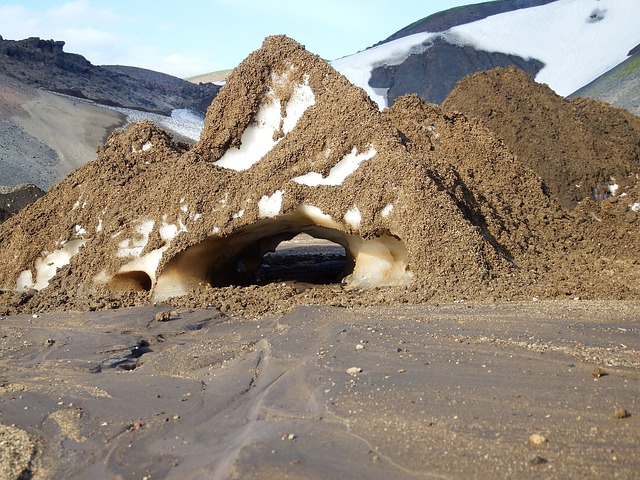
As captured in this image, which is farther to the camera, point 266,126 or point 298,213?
point 266,126

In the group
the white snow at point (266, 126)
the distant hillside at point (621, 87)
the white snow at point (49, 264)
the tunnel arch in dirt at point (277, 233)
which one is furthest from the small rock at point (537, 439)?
the distant hillside at point (621, 87)

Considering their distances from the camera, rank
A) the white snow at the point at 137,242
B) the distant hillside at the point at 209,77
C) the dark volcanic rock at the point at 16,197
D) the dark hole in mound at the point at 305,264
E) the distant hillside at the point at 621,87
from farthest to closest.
A: the distant hillside at the point at 209,77 → the distant hillside at the point at 621,87 → the dark volcanic rock at the point at 16,197 → the dark hole in mound at the point at 305,264 → the white snow at the point at 137,242

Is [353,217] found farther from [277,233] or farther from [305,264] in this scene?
[305,264]

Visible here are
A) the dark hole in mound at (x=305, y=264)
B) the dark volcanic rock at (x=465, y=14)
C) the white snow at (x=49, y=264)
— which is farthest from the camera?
the dark volcanic rock at (x=465, y=14)

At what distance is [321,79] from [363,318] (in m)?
3.10

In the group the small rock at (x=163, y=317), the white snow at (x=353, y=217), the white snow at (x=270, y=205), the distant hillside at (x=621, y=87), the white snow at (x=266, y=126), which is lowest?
the small rock at (x=163, y=317)

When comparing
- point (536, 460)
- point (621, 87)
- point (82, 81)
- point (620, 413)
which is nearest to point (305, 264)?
point (620, 413)

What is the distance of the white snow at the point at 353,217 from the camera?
687cm

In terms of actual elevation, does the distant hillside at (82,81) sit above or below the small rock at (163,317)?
above

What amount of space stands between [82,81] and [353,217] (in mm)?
39061

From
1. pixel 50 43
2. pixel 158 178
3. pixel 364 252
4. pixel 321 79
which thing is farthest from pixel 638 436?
pixel 50 43

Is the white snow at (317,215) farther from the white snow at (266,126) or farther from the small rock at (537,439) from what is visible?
the small rock at (537,439)

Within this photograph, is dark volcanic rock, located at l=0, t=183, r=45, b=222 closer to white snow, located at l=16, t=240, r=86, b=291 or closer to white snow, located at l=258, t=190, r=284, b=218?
white snow, located at l=16, t=240, r=86, b=291

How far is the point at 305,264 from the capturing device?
10461mm
